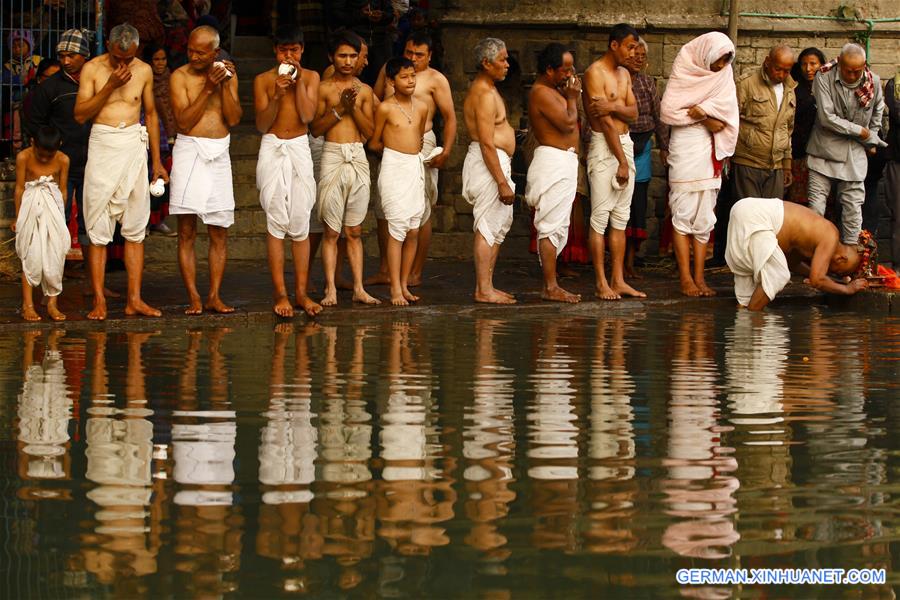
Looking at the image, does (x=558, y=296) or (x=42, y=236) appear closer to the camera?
(x=42, y=236)

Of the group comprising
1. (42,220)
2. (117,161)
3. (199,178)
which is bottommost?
(42,220)

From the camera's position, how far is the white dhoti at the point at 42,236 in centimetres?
1047

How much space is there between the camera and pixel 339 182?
11.4m

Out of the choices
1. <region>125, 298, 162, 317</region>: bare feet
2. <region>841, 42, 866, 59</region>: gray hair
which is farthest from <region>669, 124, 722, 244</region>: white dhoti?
<region>125, 298, 162, 317</region>: bare feet

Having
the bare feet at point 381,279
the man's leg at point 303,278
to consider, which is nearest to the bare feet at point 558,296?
the bare feet at point 381,279

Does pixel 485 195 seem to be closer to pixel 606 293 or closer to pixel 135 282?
pixel 606 293

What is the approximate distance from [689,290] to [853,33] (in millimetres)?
4084

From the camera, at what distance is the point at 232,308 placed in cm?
1104

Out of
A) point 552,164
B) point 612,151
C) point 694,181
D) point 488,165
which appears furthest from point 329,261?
point 694,181

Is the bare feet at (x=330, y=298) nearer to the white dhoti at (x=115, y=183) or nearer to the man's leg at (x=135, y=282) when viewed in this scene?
the man's leg at (x=135, y=282)

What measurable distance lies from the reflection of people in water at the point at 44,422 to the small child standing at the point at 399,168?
280 cm

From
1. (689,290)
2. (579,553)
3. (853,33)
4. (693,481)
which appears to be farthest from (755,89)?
(579,553)

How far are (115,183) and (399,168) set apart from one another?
1965mm

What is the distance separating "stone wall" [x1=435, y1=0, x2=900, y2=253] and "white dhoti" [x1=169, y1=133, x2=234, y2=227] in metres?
3.86
